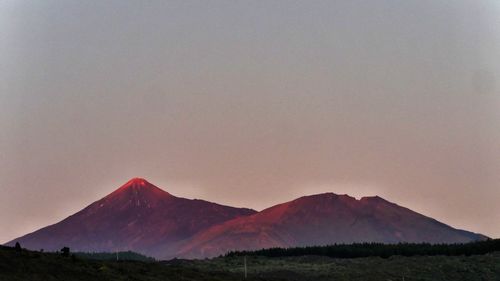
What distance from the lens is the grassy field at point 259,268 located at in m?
46.2

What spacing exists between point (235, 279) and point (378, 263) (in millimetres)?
19130

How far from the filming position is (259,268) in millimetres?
69438

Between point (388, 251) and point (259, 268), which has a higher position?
point (388, 251)

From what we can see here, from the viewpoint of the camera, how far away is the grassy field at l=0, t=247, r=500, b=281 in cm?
4619

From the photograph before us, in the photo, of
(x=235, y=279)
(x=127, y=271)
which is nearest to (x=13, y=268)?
(x=127, y=271)

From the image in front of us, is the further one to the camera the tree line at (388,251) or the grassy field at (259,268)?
the tree line at (388,251)

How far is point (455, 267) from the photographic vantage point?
236 feet

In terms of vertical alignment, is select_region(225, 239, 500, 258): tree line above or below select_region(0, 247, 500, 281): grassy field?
above

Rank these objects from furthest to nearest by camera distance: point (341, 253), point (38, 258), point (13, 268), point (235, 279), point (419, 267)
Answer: point (341, 253) → point (419, 267) → point (235, 279) → point (38, 258) → point (13, 268)

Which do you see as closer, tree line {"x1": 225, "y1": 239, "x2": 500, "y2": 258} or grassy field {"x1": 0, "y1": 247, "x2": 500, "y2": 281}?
grassy field {"x1": 0, "y1": 247, "x2": 500, "y2": 281}

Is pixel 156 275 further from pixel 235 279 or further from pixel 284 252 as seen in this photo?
pixel 284 252

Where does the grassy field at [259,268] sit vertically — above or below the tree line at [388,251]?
below

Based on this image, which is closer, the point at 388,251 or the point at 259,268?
the point at 259,268

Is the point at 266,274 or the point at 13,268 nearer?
the point at 13,268
